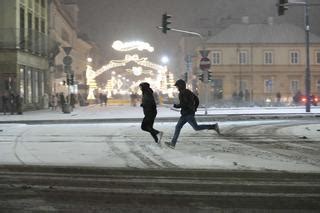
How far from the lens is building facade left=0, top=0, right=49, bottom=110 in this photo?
127 feet

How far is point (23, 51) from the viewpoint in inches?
1585

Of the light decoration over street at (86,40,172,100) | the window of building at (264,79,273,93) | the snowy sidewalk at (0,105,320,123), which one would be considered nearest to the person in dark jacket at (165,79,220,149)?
the snowy sidewalk at (0,105,320,123)

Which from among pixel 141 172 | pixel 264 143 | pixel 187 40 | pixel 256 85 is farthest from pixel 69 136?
pixel 187 40

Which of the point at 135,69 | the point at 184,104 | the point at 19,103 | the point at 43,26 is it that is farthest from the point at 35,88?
the point at 184,104

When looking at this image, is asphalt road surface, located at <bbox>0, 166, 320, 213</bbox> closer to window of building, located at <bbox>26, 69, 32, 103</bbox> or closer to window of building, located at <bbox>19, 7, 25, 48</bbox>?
window of building, located at <bbox>19, 7, 25, 48</bbox>

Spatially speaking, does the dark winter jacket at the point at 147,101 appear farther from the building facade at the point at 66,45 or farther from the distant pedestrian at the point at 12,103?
the building facade at the point at 66,45

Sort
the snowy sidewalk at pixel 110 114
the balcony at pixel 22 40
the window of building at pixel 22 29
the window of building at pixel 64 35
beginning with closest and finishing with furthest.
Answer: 1. the snowy sidewalk at pixel 110 114
2. the balcony at pixel 22 40
3. the window of building at pixel 22 29
4. the window of building at pixel 64 35

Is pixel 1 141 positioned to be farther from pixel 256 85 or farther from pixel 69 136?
pixel 256 85

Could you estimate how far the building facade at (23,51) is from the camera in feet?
127

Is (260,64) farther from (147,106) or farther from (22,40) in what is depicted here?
(147,106)

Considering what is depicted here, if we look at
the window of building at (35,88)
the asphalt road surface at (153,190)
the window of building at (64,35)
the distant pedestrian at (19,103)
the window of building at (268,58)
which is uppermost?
the window of building at (64,35)

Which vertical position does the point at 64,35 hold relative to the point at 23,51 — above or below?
above

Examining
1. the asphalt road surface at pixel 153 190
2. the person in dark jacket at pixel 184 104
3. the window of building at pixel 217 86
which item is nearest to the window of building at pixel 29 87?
the person in dark jacket at pixel 184 104

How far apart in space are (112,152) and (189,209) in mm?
6639
